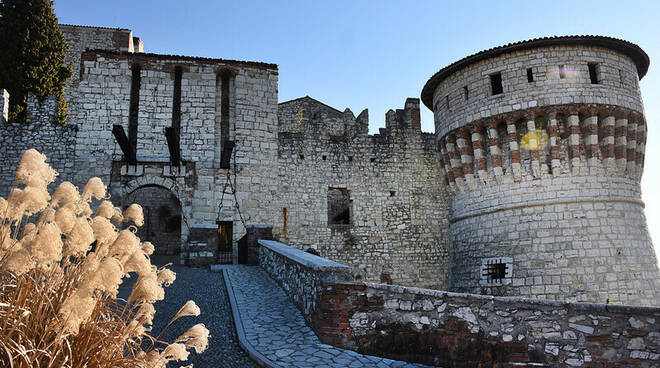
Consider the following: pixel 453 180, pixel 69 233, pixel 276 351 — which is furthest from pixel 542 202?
pixel 69 233

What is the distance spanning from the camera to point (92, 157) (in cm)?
1205

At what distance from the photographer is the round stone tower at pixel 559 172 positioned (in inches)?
394

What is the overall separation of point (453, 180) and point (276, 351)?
9.34 metres

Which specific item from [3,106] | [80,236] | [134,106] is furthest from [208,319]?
[3,106]

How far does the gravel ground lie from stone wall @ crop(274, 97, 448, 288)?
16.3ft

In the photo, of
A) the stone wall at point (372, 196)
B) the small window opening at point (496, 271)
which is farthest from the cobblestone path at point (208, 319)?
the small window opening at point (496, 271)

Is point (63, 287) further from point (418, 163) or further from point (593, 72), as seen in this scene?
point (418, 163)

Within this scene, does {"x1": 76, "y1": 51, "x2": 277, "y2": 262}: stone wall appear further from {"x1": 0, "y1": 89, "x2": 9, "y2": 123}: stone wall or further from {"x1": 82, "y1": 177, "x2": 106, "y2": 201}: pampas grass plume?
{"x1": 82, "y1": 177, "x2": 106, "y2": 201}: pampas grass plume

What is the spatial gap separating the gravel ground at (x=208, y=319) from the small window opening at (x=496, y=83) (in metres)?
8.54

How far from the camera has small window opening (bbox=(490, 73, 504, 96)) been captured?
37.3ft

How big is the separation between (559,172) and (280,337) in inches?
342

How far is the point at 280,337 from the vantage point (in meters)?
4.95

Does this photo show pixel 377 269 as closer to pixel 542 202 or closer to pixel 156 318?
pixel 542 202

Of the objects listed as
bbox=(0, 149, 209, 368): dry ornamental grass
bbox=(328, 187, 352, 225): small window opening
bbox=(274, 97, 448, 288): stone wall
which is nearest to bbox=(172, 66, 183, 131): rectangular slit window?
bbox=(274, 97, 448, 288): stone wall
